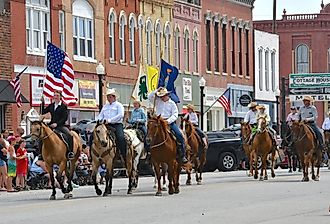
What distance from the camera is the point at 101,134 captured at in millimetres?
23734

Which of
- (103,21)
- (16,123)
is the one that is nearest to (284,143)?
(16,123)

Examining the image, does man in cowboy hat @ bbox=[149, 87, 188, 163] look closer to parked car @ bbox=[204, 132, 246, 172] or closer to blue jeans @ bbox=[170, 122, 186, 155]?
blue jeans @ bbox=[170, 122, 186, 155]

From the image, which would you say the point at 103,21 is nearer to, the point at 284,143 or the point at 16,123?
the point at 16,123

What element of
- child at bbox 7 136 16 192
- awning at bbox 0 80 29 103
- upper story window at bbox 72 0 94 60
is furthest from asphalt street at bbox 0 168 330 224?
upper story window at bbox 72 0 94 60

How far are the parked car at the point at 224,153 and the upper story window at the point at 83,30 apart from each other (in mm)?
10807

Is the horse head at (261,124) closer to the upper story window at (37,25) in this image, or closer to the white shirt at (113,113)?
the white shirt at (113,113)

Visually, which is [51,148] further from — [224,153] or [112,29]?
[112,29]

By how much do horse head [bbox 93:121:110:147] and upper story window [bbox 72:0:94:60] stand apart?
26065 millimetres

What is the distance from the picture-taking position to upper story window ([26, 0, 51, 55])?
46.1 m

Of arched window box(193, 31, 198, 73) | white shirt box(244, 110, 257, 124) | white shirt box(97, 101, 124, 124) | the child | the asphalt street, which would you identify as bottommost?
the asphalt street

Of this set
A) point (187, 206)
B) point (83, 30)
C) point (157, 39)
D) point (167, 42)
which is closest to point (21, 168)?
point (187, 206)

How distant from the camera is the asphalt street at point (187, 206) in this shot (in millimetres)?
18438

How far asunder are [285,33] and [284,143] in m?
55.6

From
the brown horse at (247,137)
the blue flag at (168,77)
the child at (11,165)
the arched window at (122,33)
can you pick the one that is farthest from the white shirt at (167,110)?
the arched window at (122,33)
